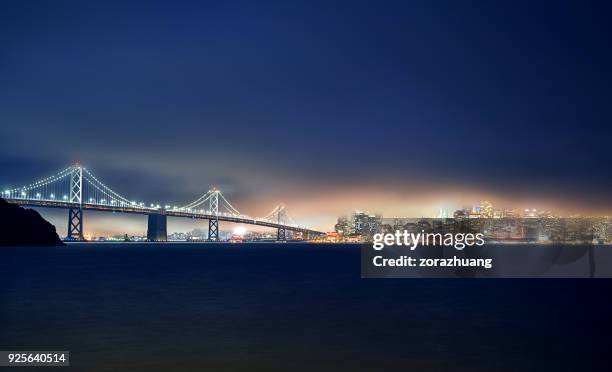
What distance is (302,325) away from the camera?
2275 centimetres

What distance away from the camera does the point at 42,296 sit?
32.2 metres

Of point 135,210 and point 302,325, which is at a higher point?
point 135,210

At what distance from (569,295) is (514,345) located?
19.6 metres

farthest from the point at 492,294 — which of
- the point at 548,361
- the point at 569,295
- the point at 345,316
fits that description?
the point at 548,361

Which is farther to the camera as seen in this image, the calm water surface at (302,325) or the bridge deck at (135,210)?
the bridge deck at (135,210)

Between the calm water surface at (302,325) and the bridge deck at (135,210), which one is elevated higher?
the bridge deck at (135,210)

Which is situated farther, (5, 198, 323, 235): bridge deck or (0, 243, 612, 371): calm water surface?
(5, 198, 323, 235): bridge deck

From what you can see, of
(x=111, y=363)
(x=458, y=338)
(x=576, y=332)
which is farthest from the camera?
(x=576, y=332)

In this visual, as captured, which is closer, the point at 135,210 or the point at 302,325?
the point at 302,325

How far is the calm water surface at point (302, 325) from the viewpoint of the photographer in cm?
1633

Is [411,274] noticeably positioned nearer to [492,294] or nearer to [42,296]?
[492,294]

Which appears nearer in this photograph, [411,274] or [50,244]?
[411,274]

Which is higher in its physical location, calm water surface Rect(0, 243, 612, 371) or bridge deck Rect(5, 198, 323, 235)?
bridge deck Rect(5, 198, 323, 235)

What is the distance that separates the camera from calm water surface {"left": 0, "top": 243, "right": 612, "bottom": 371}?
1633cm
